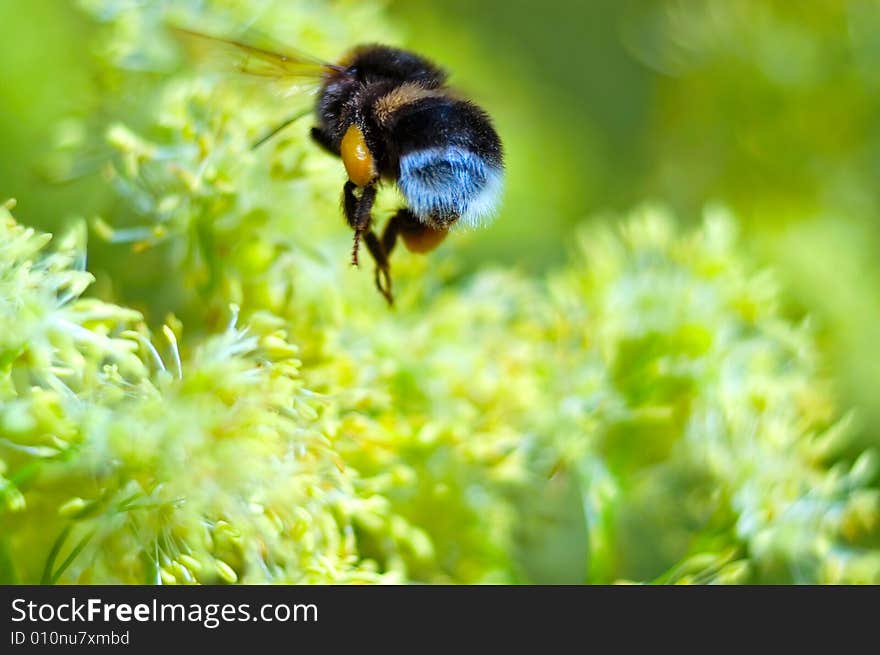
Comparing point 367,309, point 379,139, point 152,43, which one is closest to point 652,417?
point 367,309

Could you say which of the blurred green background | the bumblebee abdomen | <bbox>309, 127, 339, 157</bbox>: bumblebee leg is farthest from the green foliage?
the blurred green background

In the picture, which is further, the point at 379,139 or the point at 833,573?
the point at 833,573

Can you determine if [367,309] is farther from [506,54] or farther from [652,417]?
[506,54]

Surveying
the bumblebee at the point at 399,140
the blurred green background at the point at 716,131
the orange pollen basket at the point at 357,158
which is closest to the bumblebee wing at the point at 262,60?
the bumblebee at the point at 399,140

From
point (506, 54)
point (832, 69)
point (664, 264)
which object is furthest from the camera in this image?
point (506, 54)

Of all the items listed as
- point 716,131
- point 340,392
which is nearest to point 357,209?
point 340,392

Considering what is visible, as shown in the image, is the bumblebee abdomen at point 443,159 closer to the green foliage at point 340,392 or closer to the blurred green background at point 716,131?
the green foliage at point 340,392
